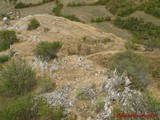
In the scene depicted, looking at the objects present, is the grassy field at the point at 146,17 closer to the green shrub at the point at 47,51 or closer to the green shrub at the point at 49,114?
the green shrub at the point at 47,51

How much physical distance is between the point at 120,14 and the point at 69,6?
674 centimetres

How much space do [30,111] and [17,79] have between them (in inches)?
111

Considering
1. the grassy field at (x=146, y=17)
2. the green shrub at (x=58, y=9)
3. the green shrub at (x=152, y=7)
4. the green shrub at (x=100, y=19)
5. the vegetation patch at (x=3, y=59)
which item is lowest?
the green shrub at (x=58, y=9)

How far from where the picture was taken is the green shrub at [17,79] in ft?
66.0

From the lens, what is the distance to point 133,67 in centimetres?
1844

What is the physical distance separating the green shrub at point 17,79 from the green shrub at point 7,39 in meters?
4.91

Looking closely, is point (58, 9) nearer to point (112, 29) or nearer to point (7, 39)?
point (112, 29)

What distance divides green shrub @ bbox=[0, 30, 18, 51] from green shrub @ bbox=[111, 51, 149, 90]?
8059mm

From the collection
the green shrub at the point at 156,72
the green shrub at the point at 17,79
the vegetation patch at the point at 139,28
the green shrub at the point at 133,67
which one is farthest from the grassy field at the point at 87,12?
the green shrub at the point at 133,67

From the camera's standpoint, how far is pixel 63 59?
72.9ft

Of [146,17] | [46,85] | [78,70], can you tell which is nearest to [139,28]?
[146,17]

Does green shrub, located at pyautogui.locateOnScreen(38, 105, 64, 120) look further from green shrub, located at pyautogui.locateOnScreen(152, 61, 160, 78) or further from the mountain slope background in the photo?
green shrub, located at pyautogui.locateOnScreen(152, 61, 160, 78)

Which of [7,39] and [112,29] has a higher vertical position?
[7,39]

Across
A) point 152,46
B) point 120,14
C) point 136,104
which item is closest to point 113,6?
point 120,14
